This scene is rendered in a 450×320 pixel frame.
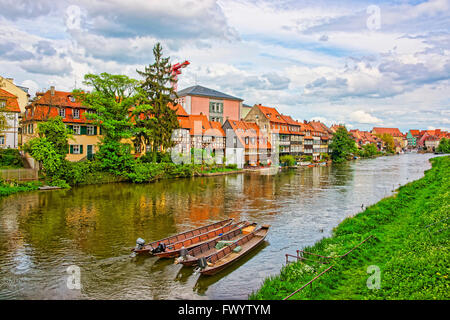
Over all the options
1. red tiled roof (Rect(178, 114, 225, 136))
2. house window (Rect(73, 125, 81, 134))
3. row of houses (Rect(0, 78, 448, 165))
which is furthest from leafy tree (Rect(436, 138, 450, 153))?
house window (Rect(73, 125, 81, 134))

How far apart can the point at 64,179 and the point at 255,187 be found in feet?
79.9

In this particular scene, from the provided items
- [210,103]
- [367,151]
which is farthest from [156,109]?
[367,151]

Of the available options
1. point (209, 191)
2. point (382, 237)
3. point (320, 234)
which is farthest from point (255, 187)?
point (382, 237)

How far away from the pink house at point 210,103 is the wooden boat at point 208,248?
50.8 metres

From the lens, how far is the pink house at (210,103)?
232ft

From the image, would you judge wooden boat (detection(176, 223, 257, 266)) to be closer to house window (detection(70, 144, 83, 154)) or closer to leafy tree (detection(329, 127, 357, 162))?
house window (detection(70, 144, 83, 154))

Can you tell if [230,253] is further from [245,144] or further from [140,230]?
[245,144]

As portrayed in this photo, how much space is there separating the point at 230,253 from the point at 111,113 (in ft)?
109

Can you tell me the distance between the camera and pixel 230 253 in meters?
17.3

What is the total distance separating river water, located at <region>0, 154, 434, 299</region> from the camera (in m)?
14.4

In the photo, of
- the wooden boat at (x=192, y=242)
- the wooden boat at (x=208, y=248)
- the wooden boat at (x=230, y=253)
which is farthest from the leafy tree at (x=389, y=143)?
the wooden boat at (x=192, y=242)

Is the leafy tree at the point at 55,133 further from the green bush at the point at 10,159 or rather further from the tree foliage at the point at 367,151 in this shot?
the tree foliage at the point at 367,151

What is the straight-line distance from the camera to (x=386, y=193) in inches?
1478
